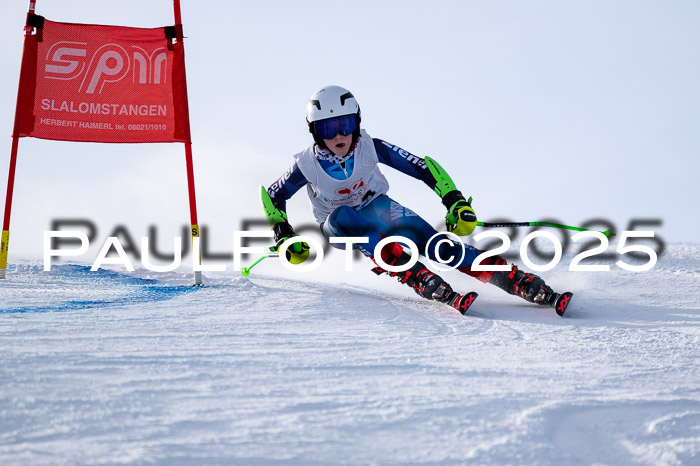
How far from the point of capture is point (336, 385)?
2002 millimetres

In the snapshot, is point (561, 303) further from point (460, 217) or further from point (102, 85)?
point (102, 85)

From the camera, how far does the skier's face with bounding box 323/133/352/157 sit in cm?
402

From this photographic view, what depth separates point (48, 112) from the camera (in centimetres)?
490

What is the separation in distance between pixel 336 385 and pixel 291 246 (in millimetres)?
2067

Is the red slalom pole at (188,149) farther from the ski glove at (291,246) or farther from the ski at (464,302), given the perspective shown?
the ski at (464,302)

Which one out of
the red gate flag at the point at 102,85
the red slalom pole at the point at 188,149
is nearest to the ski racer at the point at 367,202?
the red slalom pole at the point at 188,149

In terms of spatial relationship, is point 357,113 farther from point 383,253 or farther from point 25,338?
point 25,338

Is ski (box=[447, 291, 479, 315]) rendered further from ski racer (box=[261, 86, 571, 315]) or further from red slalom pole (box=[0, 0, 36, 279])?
red slalom pole (box=[0, 0, 36, 279])

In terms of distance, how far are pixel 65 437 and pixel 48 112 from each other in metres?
3.89

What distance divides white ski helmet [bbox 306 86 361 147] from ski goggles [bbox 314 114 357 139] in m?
0.02

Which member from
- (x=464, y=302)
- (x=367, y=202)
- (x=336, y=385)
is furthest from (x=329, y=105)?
(x=336, y=385)

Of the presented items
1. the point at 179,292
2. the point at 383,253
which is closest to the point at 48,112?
the point at 179,292

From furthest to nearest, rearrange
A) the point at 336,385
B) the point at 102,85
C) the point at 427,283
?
the point at 102,85 < the point at 427,283 < the point at 336,385

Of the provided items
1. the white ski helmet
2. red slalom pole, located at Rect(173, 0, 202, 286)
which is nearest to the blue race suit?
the white ski helmet
